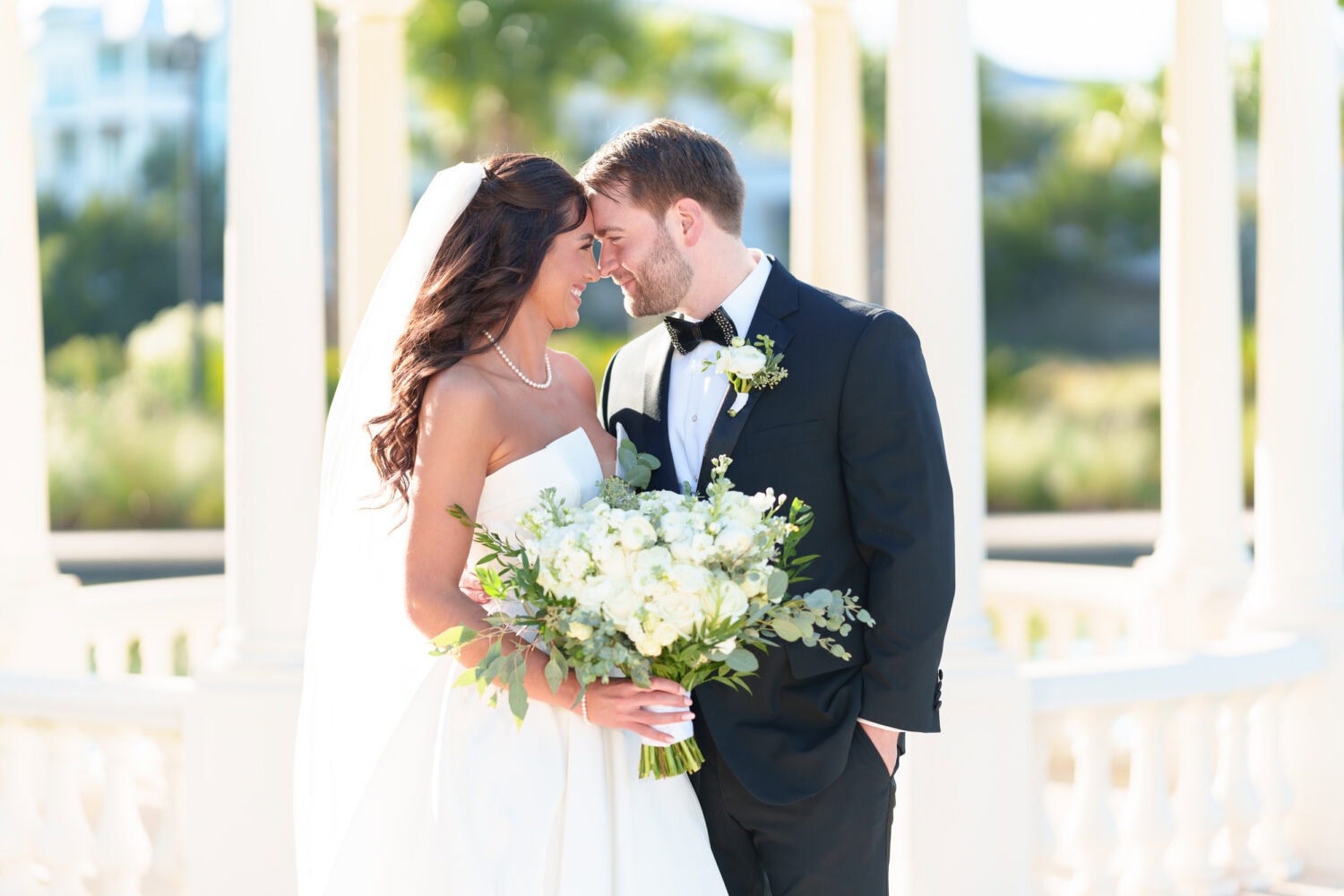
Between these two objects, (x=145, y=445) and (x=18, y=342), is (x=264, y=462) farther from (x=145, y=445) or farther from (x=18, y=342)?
(x=145, y=445)

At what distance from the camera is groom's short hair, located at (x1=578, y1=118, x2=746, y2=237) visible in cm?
552

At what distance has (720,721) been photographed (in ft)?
17.7

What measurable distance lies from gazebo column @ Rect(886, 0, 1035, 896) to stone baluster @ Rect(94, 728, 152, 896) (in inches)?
165

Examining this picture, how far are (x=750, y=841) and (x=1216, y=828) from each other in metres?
4.35

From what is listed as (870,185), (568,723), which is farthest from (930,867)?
(870,185)

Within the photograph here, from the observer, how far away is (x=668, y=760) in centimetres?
514

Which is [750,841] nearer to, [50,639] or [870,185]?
[50,639]

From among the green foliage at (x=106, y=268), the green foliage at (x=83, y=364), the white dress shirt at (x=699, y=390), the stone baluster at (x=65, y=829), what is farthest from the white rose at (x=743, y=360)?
the green foliage at (x=106, y=268)

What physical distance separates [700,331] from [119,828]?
443 cm

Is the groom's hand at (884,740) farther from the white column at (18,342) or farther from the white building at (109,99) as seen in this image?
the white building at (109,99)

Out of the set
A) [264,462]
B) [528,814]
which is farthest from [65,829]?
[528,814]

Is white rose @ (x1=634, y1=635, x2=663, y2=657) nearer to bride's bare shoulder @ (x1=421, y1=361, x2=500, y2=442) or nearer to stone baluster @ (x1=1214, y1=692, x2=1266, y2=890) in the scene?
bride's bare shoulder @ (x1=421, y1=361, x2=500, y2=442)

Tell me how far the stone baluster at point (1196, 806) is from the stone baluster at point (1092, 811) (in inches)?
23.6

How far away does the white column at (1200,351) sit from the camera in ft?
36.6
